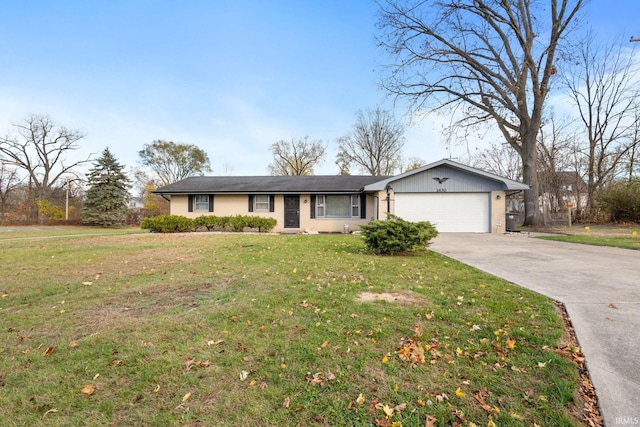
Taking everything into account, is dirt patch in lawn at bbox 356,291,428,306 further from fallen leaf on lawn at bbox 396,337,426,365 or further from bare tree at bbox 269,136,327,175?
bare tree at bbox 269,136,327,175

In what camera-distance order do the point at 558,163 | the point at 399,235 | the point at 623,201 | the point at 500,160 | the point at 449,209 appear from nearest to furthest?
1. the point at 399,235
2. the point at 449,209
3. the point at 623,201
4. the point at 558,163
5. the point at 500,160

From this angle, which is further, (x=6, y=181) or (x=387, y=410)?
(x=6, y=181)

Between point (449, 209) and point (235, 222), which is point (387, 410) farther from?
point (235, 222)

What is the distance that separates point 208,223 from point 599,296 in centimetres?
1517

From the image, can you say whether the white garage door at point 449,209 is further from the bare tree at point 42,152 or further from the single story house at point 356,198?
the bare tree at point 42,152

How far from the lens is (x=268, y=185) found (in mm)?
17438

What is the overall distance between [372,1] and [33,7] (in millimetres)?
14594

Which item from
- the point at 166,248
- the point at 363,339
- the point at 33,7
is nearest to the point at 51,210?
the point at 33,7

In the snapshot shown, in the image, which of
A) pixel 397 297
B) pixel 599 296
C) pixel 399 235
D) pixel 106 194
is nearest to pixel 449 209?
pixel 399 235

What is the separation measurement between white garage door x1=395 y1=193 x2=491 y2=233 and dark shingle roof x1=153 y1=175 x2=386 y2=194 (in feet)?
8.75

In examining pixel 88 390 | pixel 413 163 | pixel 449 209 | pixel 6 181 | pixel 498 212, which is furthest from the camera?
pixel 413 163

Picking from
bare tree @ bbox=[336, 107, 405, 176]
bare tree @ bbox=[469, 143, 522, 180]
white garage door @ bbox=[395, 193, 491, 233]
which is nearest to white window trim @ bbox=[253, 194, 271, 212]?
white garage door @ bbox=[395, 193, 491, 233]

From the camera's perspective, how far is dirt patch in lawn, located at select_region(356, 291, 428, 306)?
3910 mm

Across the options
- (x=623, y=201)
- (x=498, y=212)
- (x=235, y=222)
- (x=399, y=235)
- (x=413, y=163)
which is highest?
(x=413, y=163)
